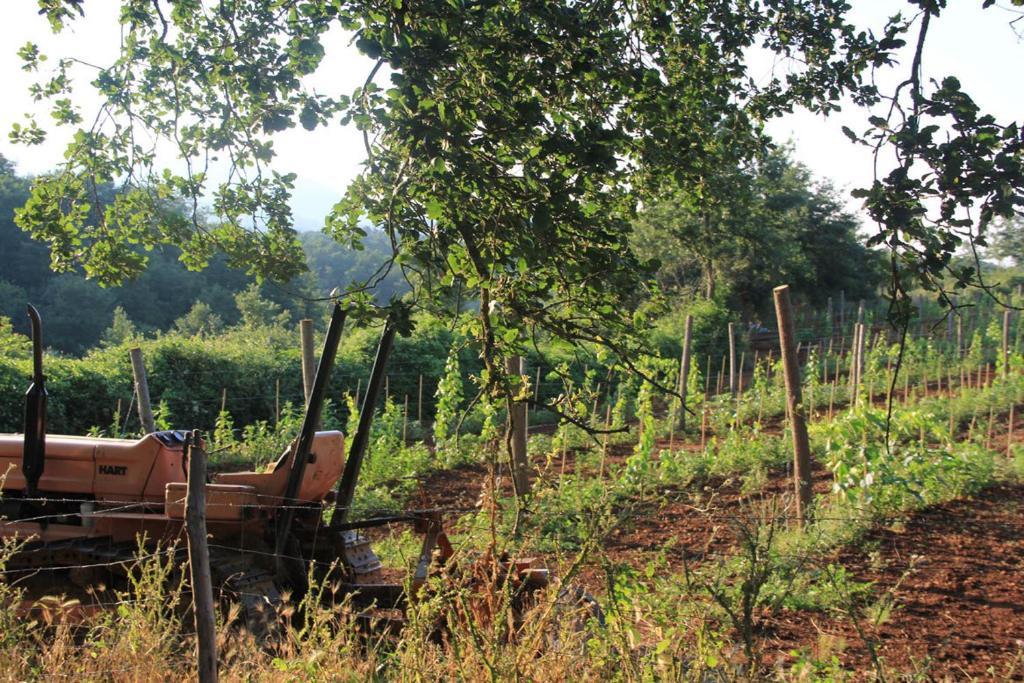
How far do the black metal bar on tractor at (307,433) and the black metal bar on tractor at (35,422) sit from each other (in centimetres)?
127

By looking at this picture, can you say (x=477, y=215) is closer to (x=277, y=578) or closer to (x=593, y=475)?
(x=277, y=578)

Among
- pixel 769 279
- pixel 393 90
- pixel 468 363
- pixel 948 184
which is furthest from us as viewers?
pixel 769 279

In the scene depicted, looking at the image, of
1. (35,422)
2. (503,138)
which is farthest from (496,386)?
(35,422)

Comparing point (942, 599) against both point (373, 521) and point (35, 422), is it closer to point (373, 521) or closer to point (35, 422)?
point (373, 521)

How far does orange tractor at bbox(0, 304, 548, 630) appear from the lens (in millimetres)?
4938

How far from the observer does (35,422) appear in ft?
16.5

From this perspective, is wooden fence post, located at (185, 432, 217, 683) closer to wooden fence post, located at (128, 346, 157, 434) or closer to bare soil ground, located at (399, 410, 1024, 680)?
bare soil ground, located at (399, 410, 1024, 680)

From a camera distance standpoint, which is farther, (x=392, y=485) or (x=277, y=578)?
(x=392, y=485)

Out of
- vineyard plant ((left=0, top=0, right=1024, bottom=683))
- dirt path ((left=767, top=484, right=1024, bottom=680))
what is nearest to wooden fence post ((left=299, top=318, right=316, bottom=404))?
vineyard plant ((left=0, top=0, right=1024, bottom=683))

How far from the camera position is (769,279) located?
2861 cm

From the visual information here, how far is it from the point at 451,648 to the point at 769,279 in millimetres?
26383

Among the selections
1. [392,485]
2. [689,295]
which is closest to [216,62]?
[392,485]

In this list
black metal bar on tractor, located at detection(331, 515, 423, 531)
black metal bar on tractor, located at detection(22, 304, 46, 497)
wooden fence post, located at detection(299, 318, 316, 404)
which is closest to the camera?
black metal bar on tractor, located at detection(22, 304, 46, 497)

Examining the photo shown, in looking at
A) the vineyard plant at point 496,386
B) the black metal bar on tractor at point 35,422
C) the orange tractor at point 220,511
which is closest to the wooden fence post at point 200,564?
the vineyard plant at point 496,386
